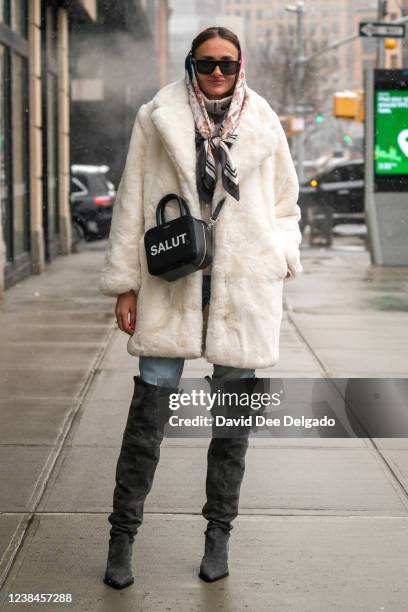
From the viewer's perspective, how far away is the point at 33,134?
51.9 ft

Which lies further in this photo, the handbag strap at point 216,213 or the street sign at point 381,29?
the street sign at point 381,29

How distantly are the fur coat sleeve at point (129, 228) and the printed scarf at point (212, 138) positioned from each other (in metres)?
0.18

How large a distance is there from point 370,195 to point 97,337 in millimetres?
7855

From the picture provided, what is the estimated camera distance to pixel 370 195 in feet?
53.8

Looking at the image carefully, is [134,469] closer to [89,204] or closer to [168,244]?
[168,244]

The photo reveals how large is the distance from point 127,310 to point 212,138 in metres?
0.64

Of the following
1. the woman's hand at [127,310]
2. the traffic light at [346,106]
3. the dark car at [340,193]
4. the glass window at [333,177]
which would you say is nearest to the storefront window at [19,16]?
the dark car at [340,193]

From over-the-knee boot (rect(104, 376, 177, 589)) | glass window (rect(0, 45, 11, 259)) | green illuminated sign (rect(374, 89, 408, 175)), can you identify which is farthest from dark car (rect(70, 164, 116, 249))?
over-the-knee boot (rect(104, 376, 177, 589))

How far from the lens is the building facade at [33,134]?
13.9m

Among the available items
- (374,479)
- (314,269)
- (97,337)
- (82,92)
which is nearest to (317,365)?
(97,337)

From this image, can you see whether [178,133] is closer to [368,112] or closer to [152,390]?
[152,390]

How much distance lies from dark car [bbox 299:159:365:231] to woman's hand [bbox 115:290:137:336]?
66.0 ft

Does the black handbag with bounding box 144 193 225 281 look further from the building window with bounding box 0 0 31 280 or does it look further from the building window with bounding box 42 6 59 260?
the building window with bounding box 42 6 59 260

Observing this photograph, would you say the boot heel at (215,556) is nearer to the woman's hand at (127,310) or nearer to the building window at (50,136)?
the woman's hand at (127,310)
